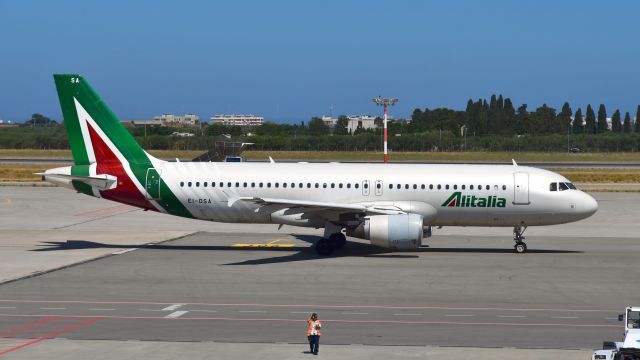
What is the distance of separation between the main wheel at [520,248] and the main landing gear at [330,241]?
776cm

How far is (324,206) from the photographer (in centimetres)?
3753

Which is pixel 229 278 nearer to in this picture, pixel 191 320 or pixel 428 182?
pixel 191 320

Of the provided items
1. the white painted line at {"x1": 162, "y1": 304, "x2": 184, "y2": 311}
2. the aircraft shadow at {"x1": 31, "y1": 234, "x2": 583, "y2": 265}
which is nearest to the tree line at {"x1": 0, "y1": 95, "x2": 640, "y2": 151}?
the aircraft shadow at {"x1": 31, "y1": 234, "x2": 583, "y2": 265}

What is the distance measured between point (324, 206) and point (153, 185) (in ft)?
26.0

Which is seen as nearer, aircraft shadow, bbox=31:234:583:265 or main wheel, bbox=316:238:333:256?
main wheel, bbox=316:238:333:256

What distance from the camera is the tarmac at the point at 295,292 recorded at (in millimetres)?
23203

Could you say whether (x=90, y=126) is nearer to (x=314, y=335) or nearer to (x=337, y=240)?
(x=337, y=240)

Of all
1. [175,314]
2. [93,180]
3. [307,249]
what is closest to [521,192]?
[307,249]

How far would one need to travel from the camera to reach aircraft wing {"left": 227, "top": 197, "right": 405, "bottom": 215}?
36938 millimetres

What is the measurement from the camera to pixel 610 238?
45.7 meters

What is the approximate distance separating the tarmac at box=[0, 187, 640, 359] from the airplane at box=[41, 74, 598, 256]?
1.66 metres


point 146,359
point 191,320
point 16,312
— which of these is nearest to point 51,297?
point 16,312

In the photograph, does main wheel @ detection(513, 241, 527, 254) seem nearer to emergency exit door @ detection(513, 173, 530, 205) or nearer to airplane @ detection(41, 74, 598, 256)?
airplane @ detection(41, 74, 598, 256)

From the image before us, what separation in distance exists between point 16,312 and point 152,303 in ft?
13.2
